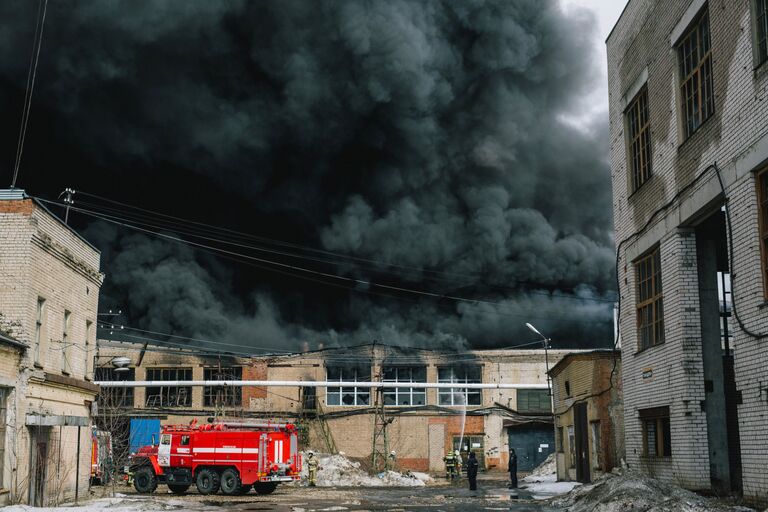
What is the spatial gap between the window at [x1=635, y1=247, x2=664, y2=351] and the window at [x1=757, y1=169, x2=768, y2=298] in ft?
15.2

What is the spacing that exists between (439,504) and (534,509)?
3343mm

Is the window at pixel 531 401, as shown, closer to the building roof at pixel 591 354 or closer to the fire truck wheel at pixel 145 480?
the building roof at pixel 591 354

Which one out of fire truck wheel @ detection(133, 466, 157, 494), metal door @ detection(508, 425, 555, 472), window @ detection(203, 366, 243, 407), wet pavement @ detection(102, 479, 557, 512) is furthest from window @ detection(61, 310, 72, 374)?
metal door @ detection(508, 425, 555, 472)

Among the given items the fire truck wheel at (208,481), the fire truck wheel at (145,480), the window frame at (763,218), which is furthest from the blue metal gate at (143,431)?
the window frame at (763,218)

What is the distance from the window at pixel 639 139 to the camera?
768 inches

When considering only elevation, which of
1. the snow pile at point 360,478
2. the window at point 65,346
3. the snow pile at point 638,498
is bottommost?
the snow pile at point 360,478

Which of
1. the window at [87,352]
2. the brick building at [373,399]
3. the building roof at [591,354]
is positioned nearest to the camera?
the window at [87,352]

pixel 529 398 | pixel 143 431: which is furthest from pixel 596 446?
pixel 143 431

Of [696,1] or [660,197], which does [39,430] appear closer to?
[660,197]

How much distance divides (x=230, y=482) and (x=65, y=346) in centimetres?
886

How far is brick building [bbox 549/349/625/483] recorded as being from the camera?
2520 cm

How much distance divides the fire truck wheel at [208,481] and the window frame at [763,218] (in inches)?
793

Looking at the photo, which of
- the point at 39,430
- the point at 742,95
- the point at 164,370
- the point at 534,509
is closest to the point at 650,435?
the point at 534,509

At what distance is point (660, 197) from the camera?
18.4 m
